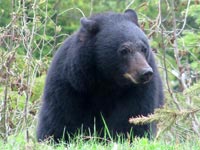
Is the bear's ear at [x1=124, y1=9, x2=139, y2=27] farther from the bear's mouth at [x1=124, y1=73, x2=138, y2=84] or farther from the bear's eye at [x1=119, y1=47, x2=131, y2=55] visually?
the bear's mouth at [x1=124, y1=73, x2=138, y2=84]

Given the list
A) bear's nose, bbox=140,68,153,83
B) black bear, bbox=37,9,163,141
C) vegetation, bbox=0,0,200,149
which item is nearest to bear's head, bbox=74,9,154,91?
black bear, bbox=37,9,163,141

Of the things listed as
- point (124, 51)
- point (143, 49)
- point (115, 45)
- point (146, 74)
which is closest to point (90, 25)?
point (115, 45)

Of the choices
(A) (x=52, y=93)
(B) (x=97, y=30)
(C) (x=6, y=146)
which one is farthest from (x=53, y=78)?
(C) (x=6, y=146)

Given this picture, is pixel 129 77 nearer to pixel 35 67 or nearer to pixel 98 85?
pixel 98 85

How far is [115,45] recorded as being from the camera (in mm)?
6973

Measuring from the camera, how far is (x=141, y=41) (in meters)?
6.78

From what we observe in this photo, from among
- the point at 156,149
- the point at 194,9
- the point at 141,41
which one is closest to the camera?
the point at 156,149

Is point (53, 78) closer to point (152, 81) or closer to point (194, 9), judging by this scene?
point (152, 81)

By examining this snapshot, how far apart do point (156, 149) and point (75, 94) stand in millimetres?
2119

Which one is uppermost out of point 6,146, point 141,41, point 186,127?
point 141,41

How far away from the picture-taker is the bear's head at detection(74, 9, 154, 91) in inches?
267

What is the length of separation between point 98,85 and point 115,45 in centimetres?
48

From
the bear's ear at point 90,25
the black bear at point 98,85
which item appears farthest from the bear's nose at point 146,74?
the bear's ear at point 90,25

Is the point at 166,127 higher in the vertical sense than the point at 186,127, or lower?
higher
